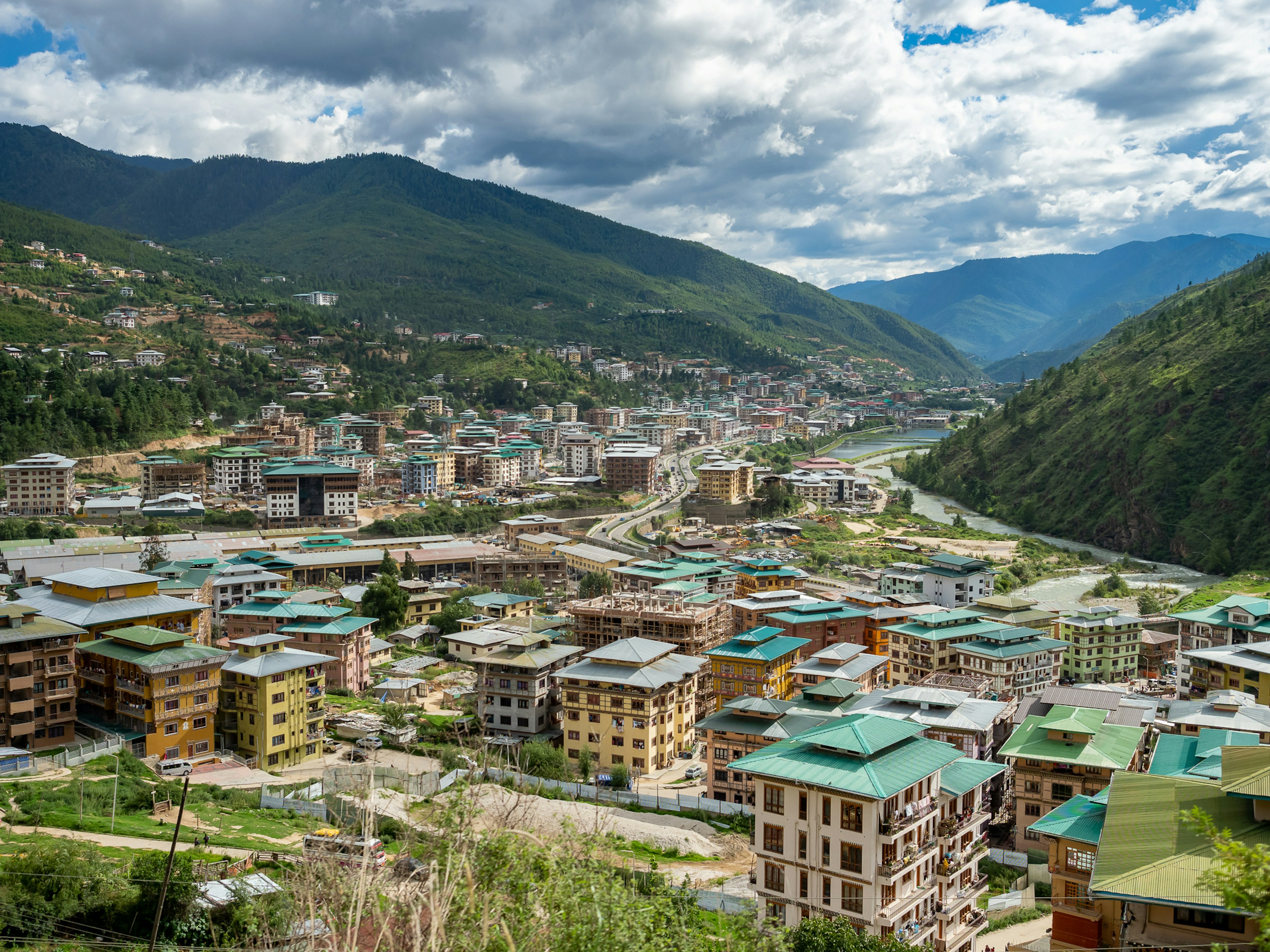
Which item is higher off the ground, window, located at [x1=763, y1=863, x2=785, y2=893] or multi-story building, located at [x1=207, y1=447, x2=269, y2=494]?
multi-story building, located at [x1=207, y1=447, x2=269, y2=494]

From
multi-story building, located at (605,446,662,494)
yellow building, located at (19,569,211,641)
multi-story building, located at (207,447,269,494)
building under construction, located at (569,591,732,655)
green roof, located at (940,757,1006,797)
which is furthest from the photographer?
multi-story building, located at (605,446,662,494)

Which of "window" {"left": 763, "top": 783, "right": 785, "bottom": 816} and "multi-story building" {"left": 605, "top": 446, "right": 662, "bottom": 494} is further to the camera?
"multi-story building" {"left": 605, "top": 446, "right": 662, "bottom": 494}

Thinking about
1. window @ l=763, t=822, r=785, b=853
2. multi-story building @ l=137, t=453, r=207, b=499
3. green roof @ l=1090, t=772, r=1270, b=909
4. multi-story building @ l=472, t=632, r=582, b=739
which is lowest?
multi-story building @ l=472, t=632, r=582, b=739

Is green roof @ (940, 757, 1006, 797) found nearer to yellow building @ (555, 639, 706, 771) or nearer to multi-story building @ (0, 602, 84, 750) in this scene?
yellow building @ (555, 639, 706, 771)

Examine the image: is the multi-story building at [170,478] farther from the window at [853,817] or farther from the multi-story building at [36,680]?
the window at [853,817]

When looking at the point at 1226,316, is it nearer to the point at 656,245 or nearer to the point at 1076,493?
the point at 1076,493

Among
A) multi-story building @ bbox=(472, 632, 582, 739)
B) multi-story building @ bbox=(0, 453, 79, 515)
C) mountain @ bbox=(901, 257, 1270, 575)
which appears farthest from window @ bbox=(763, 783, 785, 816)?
multi-story building @ bbox=(0, 453, 79, 515)

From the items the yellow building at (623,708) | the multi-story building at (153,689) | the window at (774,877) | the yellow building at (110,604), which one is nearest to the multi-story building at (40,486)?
the yellow building at (110,604)

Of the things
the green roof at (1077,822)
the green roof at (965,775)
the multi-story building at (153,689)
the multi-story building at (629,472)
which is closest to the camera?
the green roof at (1077,822)
